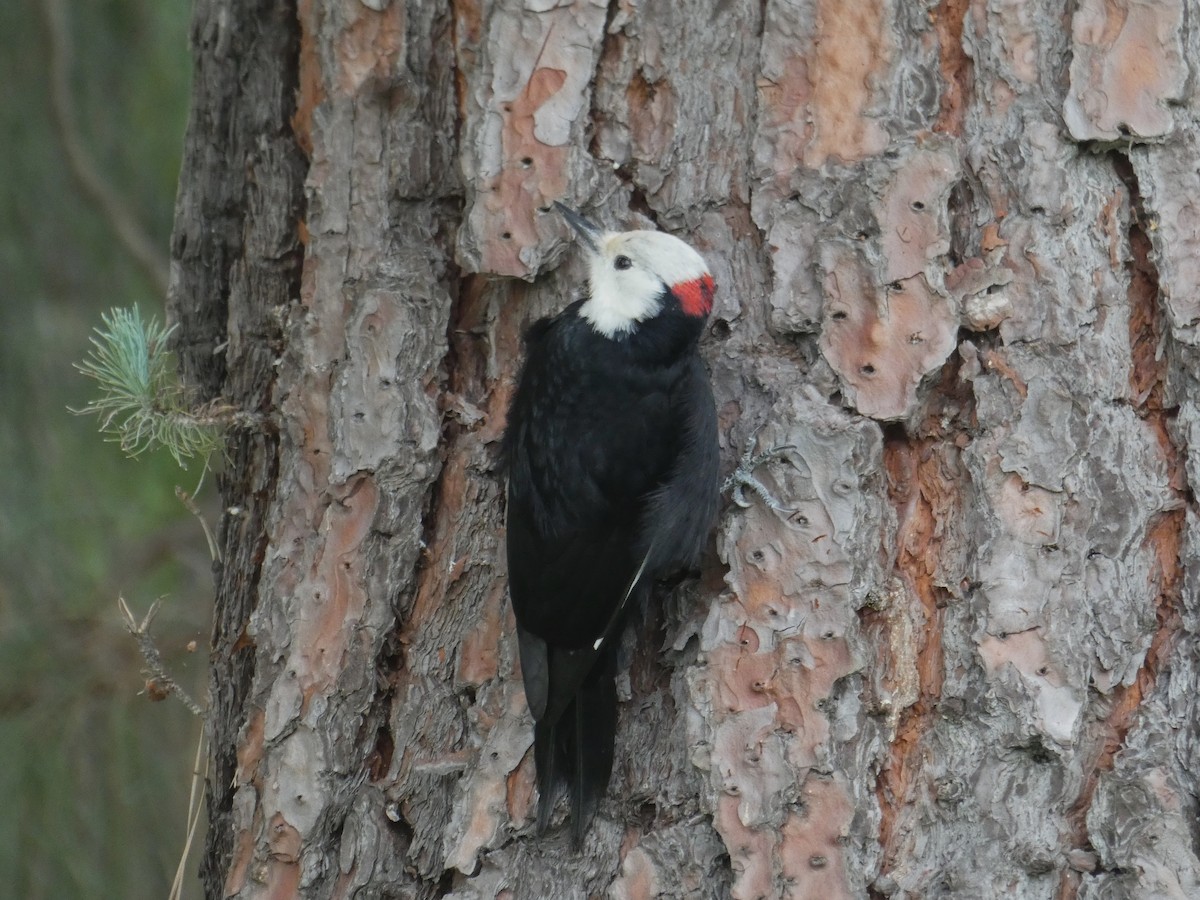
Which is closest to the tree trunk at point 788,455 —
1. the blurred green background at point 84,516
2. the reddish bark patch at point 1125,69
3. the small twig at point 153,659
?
the reddish bark patch at point 1125,69

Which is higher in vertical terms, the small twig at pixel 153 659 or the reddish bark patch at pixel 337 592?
the reddish bark patch at pixel 337 592

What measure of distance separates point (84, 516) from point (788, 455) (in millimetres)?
2111

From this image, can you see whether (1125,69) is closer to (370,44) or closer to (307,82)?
(370,44)

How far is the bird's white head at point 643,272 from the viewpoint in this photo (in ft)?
7.23

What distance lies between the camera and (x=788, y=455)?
6.65 feet

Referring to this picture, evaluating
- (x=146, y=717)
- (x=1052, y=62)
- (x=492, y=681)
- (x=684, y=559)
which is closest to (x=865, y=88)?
(x=1052, y=62)

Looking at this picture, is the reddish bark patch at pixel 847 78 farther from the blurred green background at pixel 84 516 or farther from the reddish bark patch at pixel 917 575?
the blurred green background at pixel 84 516

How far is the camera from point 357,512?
7.36 ft

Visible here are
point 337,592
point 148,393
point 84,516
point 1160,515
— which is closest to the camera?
point 1160,515

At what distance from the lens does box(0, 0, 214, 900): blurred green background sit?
10.4 ft

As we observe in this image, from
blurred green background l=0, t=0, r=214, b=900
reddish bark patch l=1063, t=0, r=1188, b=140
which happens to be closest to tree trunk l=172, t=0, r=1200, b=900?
reddish bark patch l=1063, t=0, r=1188, b=140

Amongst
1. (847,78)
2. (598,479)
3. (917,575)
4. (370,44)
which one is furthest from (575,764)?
(370,44)

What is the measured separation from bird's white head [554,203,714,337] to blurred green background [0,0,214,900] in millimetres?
1605

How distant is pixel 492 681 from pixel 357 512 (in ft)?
1.29
